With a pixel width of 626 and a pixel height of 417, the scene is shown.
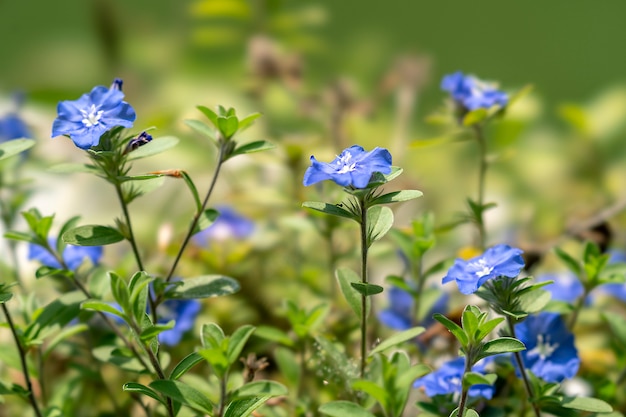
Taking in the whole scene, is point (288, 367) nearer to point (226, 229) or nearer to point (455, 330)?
point (455, 330)

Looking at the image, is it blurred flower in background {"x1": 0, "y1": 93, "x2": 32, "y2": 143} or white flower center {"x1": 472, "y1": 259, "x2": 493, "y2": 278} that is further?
blurred flower in background {"x1": 0, "y1": 93, "x2": 32, "y2": 143}

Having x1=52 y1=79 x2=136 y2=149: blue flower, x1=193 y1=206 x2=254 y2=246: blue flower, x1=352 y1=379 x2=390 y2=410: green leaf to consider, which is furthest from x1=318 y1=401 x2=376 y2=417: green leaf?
x1=193 y1=206 x2=254 y2=246: blue flower

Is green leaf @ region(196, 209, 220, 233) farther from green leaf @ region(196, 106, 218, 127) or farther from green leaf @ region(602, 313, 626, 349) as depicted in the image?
green leaf @ region(602, 313, 626, 349)

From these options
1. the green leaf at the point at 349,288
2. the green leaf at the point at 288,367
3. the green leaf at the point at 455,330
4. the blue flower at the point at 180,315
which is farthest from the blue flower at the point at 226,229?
the green leaf at the point at 455,330

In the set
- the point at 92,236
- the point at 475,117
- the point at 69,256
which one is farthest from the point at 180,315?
the point at 475,117

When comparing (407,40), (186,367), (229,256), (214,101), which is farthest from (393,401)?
(407,40)
